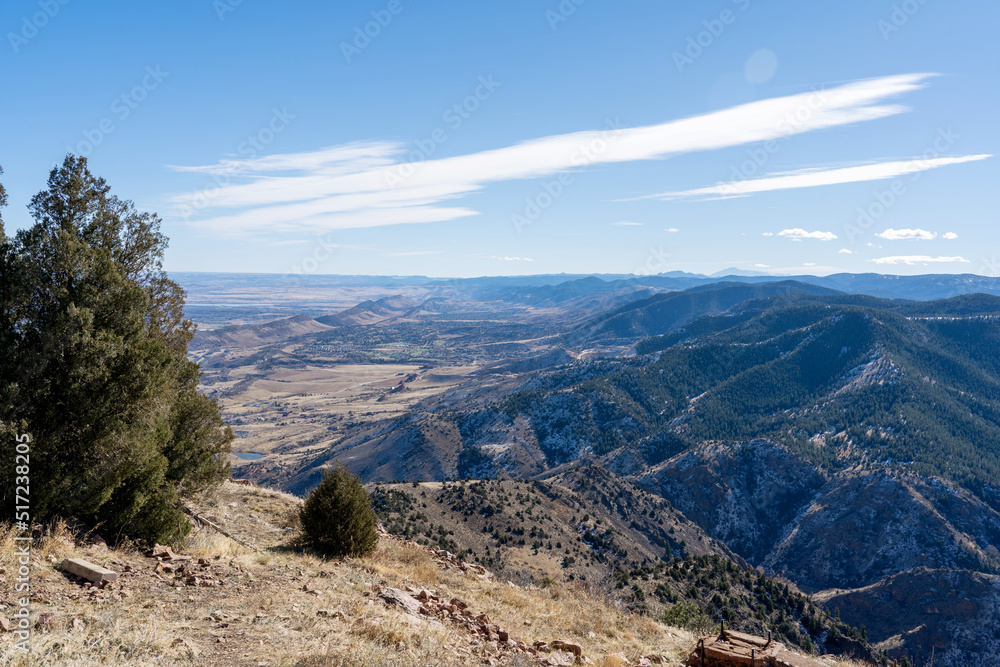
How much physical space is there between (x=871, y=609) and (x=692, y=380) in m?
95.1

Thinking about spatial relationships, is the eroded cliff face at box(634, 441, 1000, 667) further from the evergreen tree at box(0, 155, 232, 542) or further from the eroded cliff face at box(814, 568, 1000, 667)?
the evergreen tree at box(0, 155, 232, 542)

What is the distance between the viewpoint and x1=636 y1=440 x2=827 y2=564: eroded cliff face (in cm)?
9769

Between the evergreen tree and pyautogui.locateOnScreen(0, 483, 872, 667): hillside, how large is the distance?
4.46 ft

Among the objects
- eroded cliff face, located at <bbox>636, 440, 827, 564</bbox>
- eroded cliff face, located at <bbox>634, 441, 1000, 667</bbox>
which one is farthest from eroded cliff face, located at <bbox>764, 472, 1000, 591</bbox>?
eroded cliff face, located at <bbox>636, 440, 827, 564</bbox>

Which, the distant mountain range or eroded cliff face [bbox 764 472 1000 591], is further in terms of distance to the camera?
eroded cliff face [bbox 764 472 1000 591]

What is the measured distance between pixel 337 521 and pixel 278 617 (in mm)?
6841

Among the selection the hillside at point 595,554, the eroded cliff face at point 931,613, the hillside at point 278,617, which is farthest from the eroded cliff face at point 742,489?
the hillside at point 278,617

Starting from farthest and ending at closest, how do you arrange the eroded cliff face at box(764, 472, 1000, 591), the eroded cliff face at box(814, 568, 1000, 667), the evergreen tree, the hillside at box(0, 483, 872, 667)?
the eroded cliff face at box(764, 472, 1000, 591), the eroded cliff face at box(814, 568, 1000, 667), the evergreen tree, the hillside at box(0, 483, 872, 667)

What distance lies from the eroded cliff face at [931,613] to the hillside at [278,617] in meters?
75.3

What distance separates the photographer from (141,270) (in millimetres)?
15500

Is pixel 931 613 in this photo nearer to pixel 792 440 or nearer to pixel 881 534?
pixel 881 534

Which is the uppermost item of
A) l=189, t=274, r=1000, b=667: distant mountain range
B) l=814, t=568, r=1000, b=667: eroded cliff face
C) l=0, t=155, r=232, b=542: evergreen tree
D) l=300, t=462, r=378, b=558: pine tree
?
l=0, t=155, r=232, b=542: evergreen tree

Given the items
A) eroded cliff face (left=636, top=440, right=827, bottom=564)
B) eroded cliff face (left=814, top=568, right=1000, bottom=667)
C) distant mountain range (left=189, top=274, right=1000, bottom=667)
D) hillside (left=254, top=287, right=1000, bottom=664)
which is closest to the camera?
eroded cliff face (left=814, top=568, right=1000, bottom=667)

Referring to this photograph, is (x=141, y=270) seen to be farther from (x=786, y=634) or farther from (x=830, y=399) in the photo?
(x=830, y=399)
